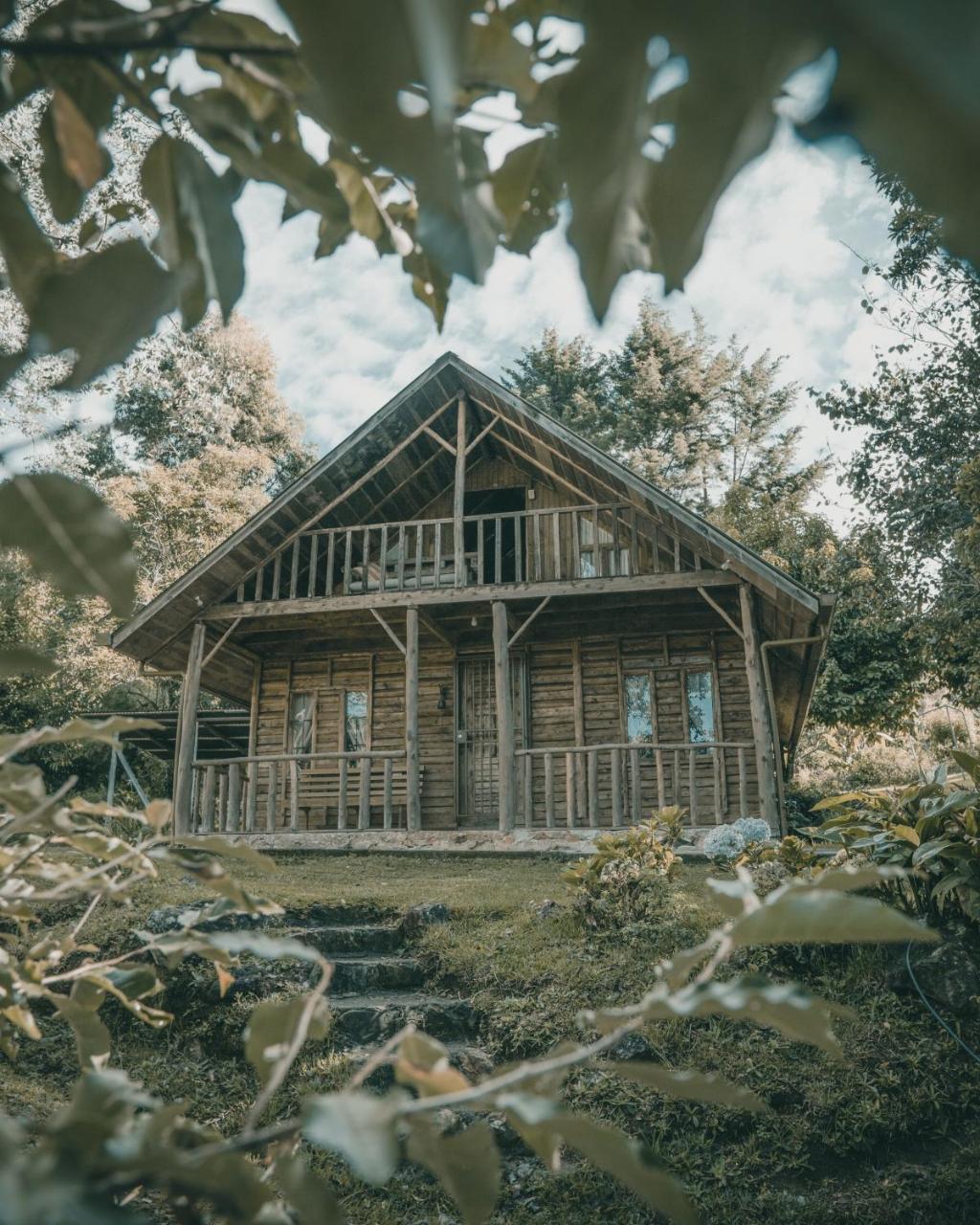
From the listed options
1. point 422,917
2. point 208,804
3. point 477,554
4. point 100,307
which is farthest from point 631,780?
point 100,307

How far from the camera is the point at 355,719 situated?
14.5 meters

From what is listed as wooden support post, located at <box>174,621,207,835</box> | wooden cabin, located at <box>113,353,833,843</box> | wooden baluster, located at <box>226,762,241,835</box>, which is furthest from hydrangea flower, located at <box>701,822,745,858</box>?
A: wooden support post, located at <box>174,621,207,835</box>

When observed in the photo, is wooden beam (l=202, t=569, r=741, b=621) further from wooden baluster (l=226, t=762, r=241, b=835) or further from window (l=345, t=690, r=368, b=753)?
window (l=345, t=690, r=368, b=753)

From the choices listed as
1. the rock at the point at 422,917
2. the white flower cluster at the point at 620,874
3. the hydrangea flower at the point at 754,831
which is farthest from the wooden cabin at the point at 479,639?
the white flower cluster at the point at 620,874

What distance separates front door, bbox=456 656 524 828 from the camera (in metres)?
13.6

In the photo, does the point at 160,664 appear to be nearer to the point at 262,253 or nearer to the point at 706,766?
the point at 706,766

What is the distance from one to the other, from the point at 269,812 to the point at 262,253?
11180 mm

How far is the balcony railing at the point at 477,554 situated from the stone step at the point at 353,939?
5.76 m

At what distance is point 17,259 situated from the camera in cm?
61

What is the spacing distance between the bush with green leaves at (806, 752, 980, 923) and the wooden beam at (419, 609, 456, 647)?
8431 millimetres

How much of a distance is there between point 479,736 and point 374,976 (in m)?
8.17

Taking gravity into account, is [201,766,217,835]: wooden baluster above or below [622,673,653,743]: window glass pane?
below

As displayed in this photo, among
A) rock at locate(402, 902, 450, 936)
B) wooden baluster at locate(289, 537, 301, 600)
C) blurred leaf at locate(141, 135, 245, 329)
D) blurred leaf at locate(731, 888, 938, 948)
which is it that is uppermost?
wooden baluster at locate(289, 537, 301, 600)

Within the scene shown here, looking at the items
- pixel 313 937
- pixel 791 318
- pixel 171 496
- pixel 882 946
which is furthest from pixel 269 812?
pixel 171 496
